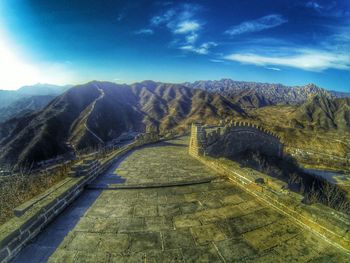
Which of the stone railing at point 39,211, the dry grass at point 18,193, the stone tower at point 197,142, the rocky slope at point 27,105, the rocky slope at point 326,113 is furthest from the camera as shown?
the rocky slope at point 27,105

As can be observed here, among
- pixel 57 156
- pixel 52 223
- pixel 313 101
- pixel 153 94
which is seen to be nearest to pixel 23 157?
pixel 57 156

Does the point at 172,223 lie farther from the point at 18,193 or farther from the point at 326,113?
the point at 326,113

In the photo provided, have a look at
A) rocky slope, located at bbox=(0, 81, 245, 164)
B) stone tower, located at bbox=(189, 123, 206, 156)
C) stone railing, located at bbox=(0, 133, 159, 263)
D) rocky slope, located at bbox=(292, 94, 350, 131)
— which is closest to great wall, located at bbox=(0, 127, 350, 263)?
stone railing, located at bbox=(0, 133, 159, 263)

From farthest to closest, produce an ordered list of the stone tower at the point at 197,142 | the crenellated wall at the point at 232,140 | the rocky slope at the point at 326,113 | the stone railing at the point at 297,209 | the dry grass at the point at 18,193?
1. the rocky slope at the point at 326,113
2. the crenellated wall at the point at 232,140
3. the stone tower at the point at 197,142
4. the dry grass at the point at 18,193
5. the stone railing at the point at 297,209

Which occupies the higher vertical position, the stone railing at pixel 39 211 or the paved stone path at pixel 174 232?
the stone railing at pixel 39 211

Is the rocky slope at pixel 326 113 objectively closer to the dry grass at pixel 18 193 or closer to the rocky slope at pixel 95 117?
the rocky slope at pixel 95 117

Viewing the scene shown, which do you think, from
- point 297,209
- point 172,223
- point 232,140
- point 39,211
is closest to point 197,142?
point 232,140

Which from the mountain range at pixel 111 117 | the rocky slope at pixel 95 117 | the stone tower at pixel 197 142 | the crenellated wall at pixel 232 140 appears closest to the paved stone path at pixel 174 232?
the stone tower at pixel 197 142
